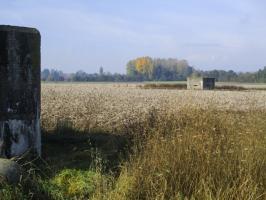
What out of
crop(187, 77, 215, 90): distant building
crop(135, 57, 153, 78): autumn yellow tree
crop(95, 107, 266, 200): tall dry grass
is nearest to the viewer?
crop(95, 107, 266, 200): tall dry grass

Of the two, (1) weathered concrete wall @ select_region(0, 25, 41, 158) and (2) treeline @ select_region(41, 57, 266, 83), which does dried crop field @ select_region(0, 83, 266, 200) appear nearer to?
(1) weathered concrete wall @ select_region(0, 25, 41, 158)

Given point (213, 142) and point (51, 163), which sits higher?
point (213, 142)

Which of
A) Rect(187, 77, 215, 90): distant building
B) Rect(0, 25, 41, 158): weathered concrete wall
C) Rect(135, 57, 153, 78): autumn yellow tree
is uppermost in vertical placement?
Rect(135, 57, 153, 78): autumn yellow tree

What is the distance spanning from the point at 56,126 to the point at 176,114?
10.2ft

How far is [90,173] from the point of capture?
7.27 metres

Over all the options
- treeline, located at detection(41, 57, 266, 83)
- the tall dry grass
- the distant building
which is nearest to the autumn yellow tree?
treeline, located at detection(41, 57, 266, 83)

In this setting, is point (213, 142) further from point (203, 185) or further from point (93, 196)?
point (93, 196)

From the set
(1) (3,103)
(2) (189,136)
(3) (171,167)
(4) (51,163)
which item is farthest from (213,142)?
(1) (3,103)

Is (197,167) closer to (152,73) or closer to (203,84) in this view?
(203,84)

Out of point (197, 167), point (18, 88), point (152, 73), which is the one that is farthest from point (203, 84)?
point (152, 73)

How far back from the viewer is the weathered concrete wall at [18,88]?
26.3 feet

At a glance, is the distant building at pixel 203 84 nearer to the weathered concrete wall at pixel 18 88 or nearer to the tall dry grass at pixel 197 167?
the weathered concrete wall at pixel 18 88

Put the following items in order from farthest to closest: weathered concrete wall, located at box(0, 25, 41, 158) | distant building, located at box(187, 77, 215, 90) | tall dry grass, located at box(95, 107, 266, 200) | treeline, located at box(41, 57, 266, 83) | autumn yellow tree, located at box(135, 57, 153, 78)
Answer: autumn yellow tree, located at box(135, 57, 153, 78) → treeline, located at box(41, 57, 266, 83) → distant building, located at box(187, 77, 215, 90) → weathered concrete wall, located at box(0, 25, 41, 158) → tall dry grass, located at box(95, 107, 266, 200)

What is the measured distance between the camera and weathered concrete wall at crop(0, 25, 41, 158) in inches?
316
